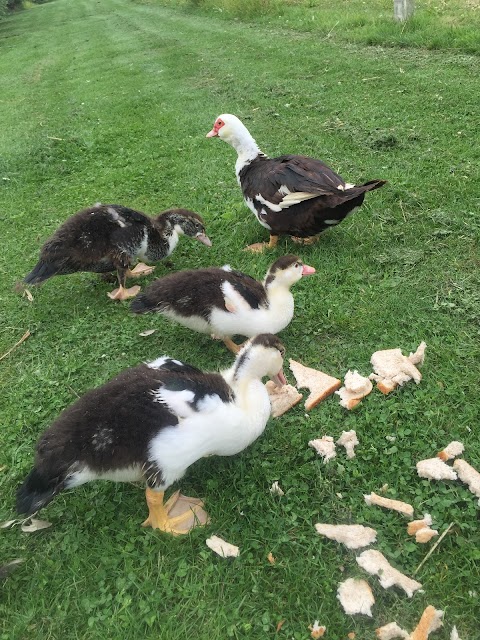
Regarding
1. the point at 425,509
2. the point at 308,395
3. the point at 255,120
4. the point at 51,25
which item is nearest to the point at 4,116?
the point at 255,120

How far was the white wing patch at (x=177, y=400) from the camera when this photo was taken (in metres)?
2.60

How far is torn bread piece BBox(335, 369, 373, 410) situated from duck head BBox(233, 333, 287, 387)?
1.67 feet

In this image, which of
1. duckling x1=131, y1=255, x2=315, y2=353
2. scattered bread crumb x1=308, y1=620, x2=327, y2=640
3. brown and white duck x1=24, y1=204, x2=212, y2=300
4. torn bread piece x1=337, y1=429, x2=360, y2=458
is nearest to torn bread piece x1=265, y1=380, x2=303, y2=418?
torn bread piece x1=337, y1=429, x2=360, y2=458

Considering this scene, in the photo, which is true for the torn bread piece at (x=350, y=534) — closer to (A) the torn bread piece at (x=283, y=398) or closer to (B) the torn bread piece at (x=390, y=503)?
(B) the torn bread piece at (x=390, y=503)

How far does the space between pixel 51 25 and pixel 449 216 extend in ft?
93.5

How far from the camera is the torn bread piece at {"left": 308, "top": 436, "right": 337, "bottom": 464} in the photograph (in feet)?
9.45

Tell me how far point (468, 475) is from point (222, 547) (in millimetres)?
1293

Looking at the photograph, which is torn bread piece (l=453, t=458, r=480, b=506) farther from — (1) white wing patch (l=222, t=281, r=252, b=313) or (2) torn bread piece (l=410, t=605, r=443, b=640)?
(1) white wing patch (l=222, t=281, r=252, b=313)

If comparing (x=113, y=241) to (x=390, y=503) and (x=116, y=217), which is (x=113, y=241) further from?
(x=390, y=503)

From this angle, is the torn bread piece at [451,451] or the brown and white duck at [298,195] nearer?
the torn bread piece at [451,451]

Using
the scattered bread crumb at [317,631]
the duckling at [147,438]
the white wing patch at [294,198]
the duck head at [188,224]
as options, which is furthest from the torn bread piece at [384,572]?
the duck head at [188,224]

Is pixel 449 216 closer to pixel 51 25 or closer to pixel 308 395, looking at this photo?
pixel 308 395

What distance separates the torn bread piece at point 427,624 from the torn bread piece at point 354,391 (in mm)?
1209

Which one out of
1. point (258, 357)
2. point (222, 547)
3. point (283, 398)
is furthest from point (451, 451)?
point (222, 547)
